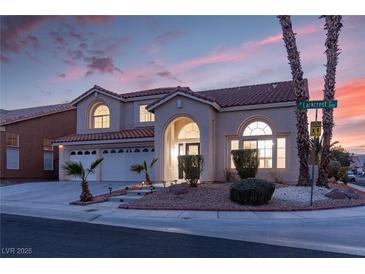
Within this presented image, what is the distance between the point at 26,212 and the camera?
40.0 ft

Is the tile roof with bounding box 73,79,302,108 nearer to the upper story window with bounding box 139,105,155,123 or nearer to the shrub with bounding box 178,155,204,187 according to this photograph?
the upper story window with bounding box 139,105,155,123

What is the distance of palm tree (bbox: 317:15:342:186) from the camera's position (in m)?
14.1

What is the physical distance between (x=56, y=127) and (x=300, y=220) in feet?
72.4

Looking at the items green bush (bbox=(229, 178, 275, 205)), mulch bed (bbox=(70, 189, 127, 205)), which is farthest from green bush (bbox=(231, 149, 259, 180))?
mulch bed (bbox=(70, 189, 127, 205))

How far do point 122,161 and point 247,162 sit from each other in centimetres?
902

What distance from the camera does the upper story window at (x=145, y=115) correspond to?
22.2 metres

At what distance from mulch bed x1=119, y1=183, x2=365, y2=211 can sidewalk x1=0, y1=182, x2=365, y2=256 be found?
0.45 metres

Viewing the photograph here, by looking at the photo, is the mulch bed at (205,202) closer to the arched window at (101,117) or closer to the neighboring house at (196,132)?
the neighboring house at (196,132)

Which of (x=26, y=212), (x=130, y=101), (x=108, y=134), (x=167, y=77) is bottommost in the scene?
(x=26, y=212)

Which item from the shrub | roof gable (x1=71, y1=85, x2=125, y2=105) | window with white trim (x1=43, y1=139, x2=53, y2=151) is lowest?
the shrub

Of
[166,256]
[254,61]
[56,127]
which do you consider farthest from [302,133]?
[56,127]

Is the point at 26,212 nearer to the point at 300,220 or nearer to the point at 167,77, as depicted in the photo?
the point at 300,220

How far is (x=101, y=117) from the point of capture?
77.0ft

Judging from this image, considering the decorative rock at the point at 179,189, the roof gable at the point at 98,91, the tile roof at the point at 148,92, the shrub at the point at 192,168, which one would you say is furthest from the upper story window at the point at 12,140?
the shrub at the point at 192,168
